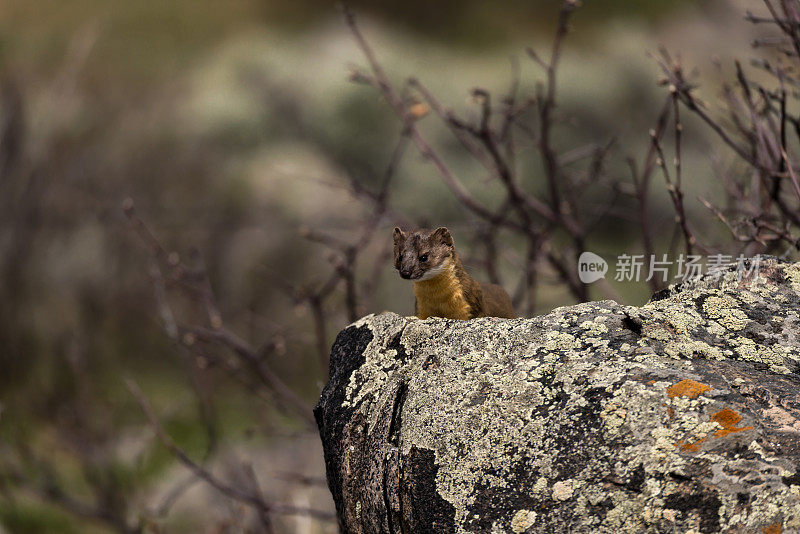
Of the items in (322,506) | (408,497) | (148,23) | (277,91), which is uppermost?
(148,23)

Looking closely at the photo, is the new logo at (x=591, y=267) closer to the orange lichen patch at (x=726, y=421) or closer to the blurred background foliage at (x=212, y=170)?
the orange lichen patch at (x=726, y=421)

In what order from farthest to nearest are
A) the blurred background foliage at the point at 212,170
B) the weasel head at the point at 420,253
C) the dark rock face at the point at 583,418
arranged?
the blurred background foliage at the point at 212,170
the weasel head at the point at 420,253
the dark rock face at the point at 583,418

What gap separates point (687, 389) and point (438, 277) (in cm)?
99

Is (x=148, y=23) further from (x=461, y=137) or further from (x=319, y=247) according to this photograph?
(x=461, y=137)

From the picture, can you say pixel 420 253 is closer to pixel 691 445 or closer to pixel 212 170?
pixel 691 445

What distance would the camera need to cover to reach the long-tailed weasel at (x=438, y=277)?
255 centimetres

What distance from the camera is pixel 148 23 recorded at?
973cm

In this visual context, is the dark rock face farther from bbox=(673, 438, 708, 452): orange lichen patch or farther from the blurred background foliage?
the blurred background foliage

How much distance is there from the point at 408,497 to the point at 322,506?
4.61 metres

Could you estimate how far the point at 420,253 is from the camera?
2.57 metres

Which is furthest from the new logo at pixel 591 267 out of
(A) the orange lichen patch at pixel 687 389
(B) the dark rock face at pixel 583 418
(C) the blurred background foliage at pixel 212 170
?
(C) the blurred background foliage at pixel 212 170

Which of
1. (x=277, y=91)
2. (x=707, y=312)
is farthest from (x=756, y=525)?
(x=277, y=91)

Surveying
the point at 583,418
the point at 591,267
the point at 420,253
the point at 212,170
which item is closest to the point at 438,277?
the point at 420,253

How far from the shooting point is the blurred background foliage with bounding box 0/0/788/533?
6.52 meters
